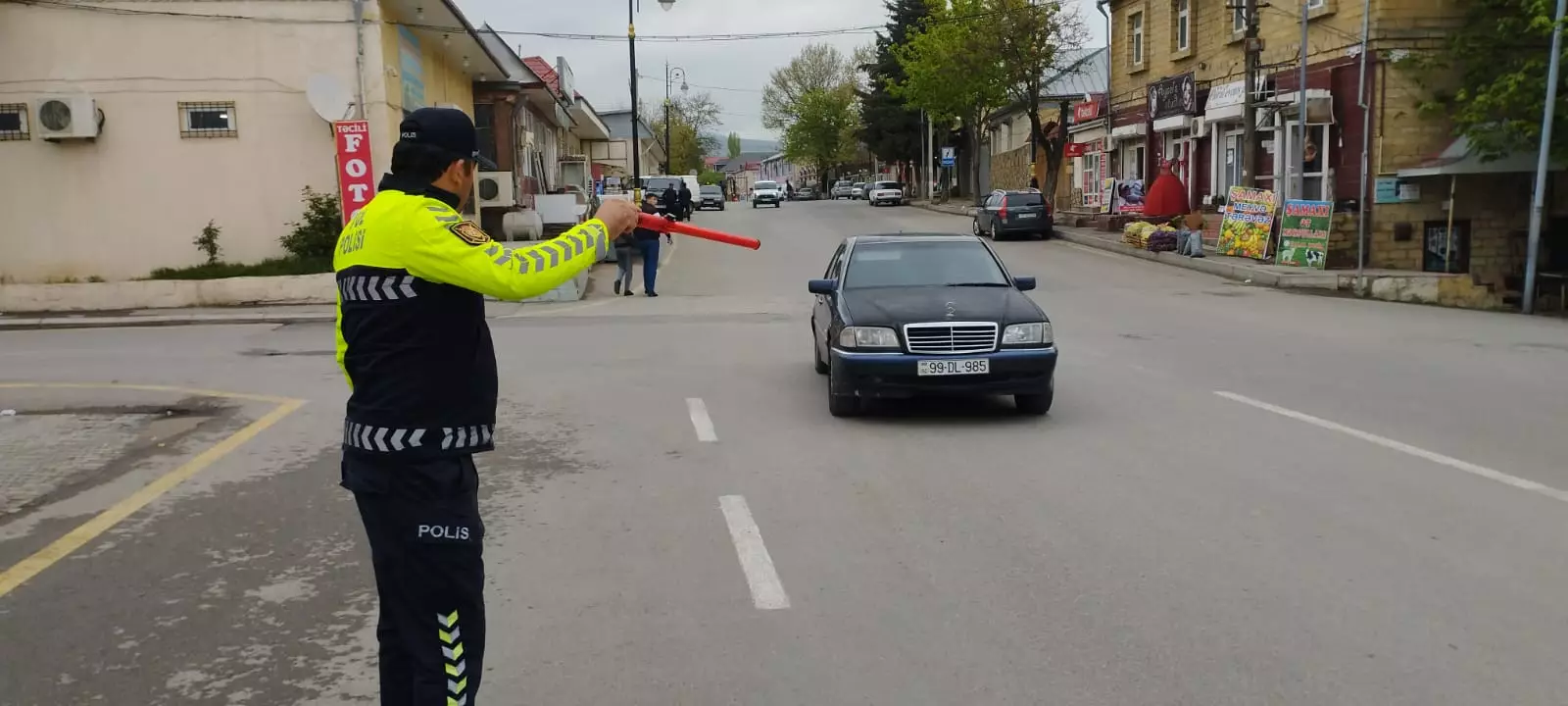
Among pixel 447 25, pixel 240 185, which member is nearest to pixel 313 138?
pixel 240 185

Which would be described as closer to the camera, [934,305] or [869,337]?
[869,337]

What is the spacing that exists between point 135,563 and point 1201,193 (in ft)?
108

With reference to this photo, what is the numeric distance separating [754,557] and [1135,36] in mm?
36421

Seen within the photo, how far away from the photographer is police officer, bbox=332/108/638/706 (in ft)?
10.1

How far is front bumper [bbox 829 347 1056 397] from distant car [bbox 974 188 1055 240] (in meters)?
27.5

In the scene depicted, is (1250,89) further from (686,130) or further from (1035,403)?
(686,130)

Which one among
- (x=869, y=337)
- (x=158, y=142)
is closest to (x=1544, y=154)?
(x=869, y=337)

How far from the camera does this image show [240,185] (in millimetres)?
22109

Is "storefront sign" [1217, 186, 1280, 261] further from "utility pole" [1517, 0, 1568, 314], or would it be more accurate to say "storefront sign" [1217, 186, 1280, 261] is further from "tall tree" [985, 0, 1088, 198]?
"tall tree" [985, 0, 1088, 198]

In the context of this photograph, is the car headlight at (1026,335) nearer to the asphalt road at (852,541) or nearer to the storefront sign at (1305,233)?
the asphalt road at (852,541)

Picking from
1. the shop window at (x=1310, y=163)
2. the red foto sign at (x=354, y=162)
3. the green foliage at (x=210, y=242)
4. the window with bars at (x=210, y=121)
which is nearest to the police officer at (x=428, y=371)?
the red foto sign at (x=354, y=162)

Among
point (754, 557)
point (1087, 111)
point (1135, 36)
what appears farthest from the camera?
point (1087, 111)

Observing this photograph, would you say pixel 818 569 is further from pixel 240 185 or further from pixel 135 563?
pixel 240 185

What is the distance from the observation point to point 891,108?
226ft
